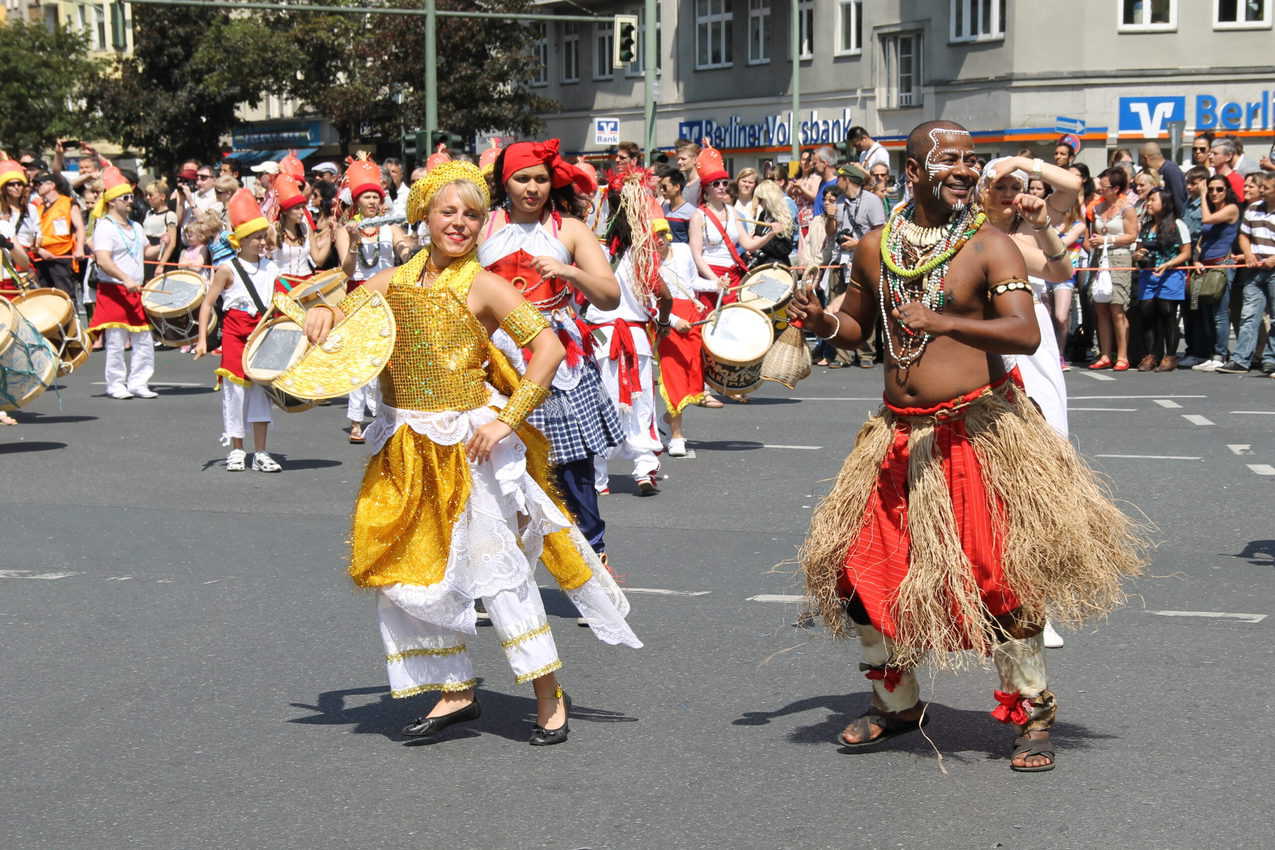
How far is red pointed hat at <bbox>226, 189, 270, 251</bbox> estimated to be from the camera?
12.9 metres

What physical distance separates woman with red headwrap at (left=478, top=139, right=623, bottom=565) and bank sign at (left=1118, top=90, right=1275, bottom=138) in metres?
33.2

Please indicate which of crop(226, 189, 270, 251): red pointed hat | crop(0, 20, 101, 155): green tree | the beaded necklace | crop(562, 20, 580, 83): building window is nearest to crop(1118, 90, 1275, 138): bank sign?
crop(562, 20, 580, 83): building window

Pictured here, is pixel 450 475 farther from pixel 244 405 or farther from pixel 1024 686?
pixel 244 405

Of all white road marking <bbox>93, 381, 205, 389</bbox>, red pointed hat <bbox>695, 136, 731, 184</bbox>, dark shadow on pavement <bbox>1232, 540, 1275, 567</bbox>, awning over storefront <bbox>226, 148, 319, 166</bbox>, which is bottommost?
white road marking <bbox>93, 381, 205, 389</bbox>

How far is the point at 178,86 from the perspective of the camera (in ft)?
185

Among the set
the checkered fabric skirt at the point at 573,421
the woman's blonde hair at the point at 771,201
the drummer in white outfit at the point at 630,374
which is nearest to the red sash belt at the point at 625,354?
the drummer in white outfit at the point at 630,374

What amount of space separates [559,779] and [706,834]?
65 centimetres

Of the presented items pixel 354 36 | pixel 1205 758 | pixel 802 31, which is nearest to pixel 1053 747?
pixel 1205 758

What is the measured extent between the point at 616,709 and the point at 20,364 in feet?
28.4

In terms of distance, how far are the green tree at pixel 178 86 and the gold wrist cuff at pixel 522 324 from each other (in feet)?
157

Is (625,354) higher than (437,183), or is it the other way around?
(437,183)

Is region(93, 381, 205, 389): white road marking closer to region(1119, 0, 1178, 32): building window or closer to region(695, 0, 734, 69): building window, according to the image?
region(1119, 0, 1178, 32): building window

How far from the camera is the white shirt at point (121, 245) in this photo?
1645 centimetres

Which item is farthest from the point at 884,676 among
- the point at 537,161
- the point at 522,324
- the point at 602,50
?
the point at 602,50
